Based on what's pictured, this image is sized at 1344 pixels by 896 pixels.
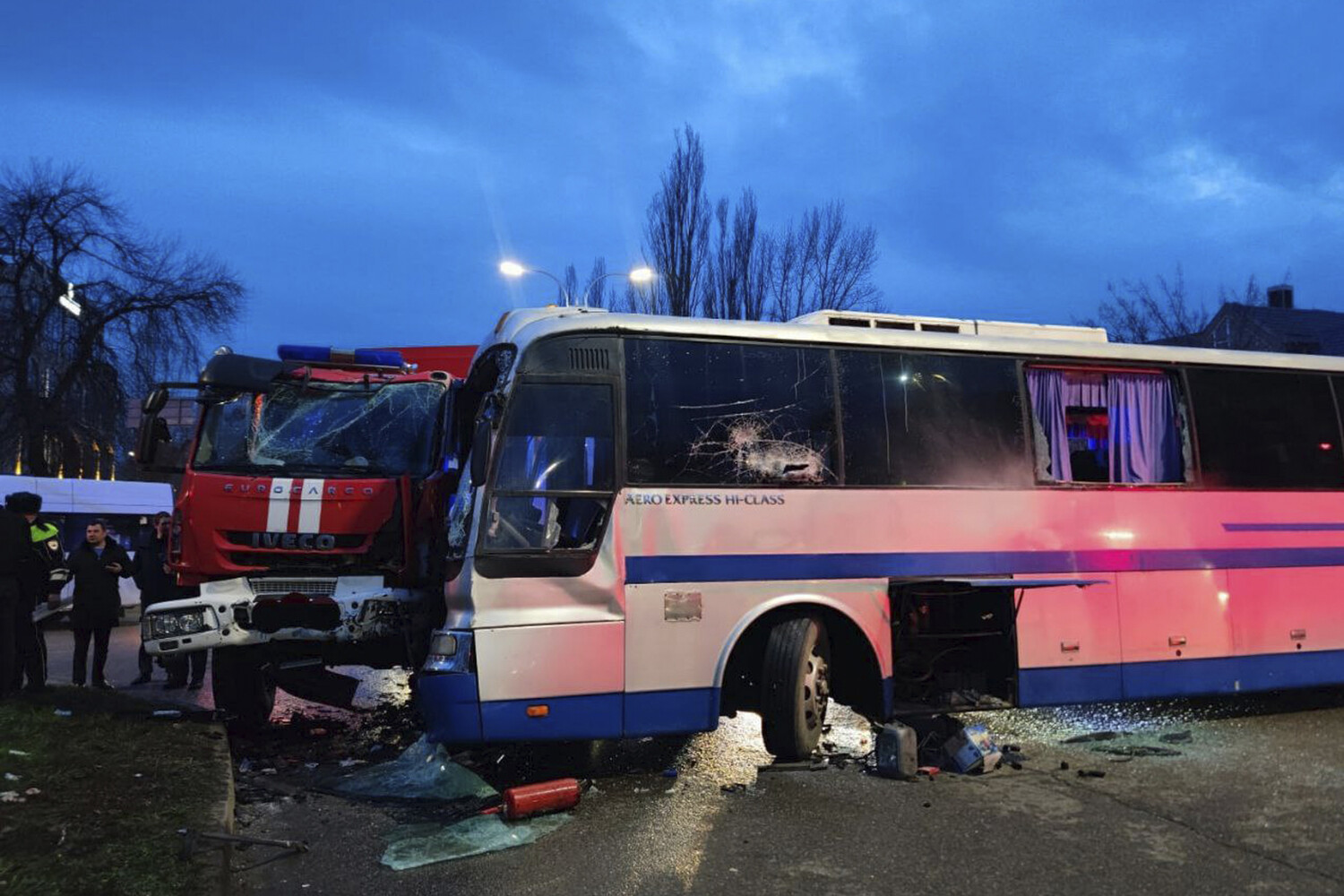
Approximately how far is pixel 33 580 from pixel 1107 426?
9.68m

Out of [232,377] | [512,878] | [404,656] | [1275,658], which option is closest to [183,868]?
[512,878]

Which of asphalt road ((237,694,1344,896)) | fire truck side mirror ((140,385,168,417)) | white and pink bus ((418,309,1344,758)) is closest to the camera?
asphalt road ((237,694,1344,896))

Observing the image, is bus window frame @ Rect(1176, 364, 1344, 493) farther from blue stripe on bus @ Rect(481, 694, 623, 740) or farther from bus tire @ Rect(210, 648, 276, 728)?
bus tire @ Rect(210, 648, 276, 728)

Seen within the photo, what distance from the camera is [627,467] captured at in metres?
6.36

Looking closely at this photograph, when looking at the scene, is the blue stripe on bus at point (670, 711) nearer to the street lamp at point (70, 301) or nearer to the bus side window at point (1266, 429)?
the bus side window at point (1266, 429)

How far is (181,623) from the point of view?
7.29 metres

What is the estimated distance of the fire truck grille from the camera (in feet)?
24.4

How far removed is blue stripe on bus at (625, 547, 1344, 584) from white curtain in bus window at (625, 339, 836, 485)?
549mm

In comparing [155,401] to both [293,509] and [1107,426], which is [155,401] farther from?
[1107,426]

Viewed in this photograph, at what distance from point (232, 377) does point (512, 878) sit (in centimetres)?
521

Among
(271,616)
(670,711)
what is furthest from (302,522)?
(670,711)

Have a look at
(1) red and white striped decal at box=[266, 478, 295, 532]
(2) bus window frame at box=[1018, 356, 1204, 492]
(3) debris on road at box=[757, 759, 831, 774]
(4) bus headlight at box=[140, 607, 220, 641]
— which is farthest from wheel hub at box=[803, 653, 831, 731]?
(4) bus headlight at box=[140, 607, 220, 641]

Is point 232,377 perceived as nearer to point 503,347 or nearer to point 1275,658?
point 503,347

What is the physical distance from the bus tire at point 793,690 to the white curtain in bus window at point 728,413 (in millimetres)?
1062
